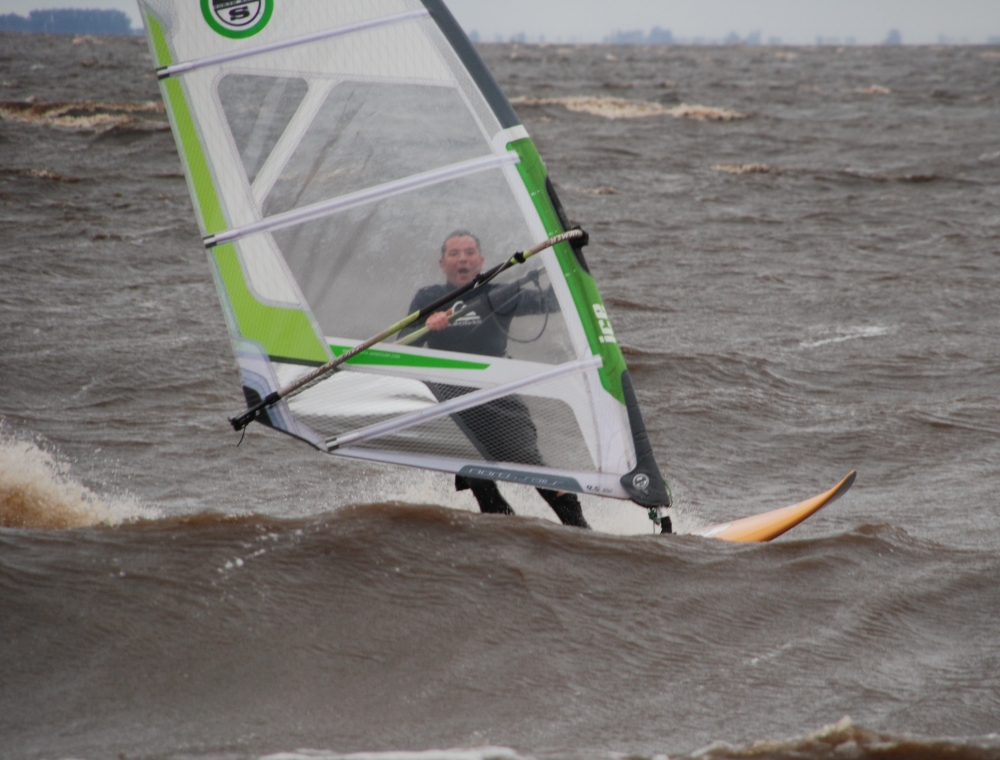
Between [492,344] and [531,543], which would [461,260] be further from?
[531,543]

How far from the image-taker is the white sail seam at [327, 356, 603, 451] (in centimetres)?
436

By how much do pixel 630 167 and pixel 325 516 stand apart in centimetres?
1753

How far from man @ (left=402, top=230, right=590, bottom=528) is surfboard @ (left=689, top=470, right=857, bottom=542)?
135cm

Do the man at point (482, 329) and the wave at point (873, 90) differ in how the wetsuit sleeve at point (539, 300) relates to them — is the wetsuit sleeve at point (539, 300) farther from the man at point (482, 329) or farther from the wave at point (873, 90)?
the wave at point (873, 90)

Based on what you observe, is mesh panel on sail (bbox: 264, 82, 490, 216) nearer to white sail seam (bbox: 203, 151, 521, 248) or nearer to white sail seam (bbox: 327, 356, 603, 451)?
white sail seam (bbox: 203, 151, 521, 248)

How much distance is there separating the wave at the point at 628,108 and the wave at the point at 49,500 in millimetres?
25152

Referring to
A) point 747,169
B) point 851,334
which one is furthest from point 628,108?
point 851,334

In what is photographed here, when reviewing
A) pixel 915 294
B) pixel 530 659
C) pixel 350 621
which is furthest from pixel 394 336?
pixel 915 294

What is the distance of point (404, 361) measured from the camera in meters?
4.40

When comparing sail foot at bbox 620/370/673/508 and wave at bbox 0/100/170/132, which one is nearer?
sail foot at bbox 620/370/673/508

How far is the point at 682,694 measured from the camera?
3525mm

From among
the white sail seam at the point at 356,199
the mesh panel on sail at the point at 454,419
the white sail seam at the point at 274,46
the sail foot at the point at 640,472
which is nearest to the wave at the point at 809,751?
the sail foot at the point at 640,472

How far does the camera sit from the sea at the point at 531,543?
330 centimetres

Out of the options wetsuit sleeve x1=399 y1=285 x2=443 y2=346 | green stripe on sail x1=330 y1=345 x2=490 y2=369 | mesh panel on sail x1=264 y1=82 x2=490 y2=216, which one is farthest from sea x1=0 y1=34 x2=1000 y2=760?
mesh panel on sail x1=264 y1=82 x2=490 y2=216
